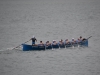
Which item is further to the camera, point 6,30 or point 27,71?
point 6,30

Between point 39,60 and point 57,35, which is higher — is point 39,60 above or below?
below

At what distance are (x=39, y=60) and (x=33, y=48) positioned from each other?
336cm

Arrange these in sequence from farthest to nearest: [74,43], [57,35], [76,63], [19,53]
Result: [57,35], [74,43], [19,53], [76,63]

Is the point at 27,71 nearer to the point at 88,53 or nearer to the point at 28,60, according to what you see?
the point at 28,60

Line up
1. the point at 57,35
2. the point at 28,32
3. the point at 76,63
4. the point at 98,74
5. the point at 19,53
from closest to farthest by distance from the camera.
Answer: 1. the point at 98,74
2. the point at 76,63
3. the point at 19,53
4. the point at 57,35
5. the point at 28,32

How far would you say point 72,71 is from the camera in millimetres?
40656

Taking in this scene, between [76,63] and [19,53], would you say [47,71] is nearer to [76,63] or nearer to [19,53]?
[76,63]

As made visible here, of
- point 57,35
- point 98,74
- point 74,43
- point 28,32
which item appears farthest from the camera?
point 28,32

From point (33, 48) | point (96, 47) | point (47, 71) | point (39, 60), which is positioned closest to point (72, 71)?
point (47, 71)

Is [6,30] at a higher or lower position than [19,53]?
higher

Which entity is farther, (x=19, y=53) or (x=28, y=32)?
(x=28, y=32)

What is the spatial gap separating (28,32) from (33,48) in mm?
24983

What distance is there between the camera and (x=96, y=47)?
53281 mm

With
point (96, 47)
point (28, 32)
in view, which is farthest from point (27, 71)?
point (28, 32)
